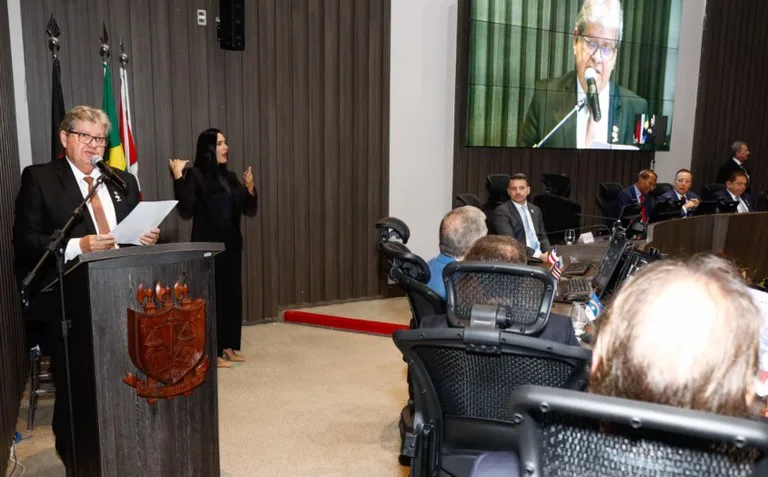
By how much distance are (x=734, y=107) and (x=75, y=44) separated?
29.0 feet

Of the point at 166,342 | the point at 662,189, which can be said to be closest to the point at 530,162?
the point at 662,189

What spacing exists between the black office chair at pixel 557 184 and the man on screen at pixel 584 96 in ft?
1.24

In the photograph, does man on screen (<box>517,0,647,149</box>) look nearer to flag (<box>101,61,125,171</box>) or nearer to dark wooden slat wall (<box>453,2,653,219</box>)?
dark wooden slat wall (<box>453,2,653,219</box>)

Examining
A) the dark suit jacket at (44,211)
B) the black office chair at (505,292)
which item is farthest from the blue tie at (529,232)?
the black office chair at (505,292)

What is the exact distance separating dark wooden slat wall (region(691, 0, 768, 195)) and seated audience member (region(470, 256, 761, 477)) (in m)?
9.13

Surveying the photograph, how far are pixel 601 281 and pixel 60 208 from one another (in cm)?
254

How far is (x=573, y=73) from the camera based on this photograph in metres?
7.24

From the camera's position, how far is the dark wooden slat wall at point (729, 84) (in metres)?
8.80

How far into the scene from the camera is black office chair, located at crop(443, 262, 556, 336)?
1455 mm

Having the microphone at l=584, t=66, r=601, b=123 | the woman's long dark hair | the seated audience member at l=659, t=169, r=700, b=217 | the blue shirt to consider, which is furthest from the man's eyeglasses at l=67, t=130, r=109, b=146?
the microphone at l=584, t=66, r=601, b=123

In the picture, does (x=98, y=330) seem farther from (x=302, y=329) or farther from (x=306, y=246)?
(x=306, y=246)

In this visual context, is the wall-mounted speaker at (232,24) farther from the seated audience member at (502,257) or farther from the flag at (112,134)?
the seated audience member at (502,257)

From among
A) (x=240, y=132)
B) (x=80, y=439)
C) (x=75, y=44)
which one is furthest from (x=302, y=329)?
(x=80, y=439)

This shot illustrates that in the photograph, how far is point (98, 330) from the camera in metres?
1.97
